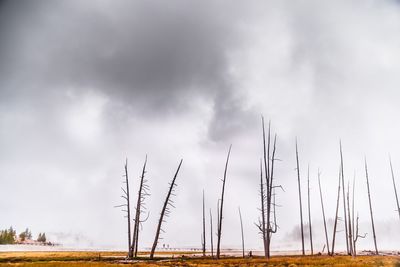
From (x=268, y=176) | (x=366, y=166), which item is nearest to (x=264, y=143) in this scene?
(x=268, y=176)

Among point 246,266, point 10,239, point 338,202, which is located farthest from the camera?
point 10,239

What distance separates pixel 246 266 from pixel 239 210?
130 feet

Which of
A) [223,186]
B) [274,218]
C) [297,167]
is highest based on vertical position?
[297,167]

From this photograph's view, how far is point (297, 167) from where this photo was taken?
48188 mm

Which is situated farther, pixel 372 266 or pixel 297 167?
pixel 297 167

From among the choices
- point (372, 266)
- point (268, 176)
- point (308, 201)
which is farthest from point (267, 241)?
point (308, 201)

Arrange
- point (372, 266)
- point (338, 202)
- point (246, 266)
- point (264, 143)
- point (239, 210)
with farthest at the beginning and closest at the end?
1. point (239, 210)
2. point (338, 202)
3. point (264, 143)
4. point (246, 266)
5. point (372, 266)

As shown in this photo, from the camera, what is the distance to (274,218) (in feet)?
151

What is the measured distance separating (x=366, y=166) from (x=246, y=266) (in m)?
36.9

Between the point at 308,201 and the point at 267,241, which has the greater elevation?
the point at 308,201

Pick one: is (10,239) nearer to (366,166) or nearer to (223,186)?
(223,186)

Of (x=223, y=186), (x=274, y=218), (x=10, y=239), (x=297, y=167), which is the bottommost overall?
(x=10, y=239)

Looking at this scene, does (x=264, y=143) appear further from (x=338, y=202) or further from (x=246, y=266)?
(x=338, y=202)

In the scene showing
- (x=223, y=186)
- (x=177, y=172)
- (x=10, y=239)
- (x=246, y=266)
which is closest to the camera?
(x=246, y=266)
